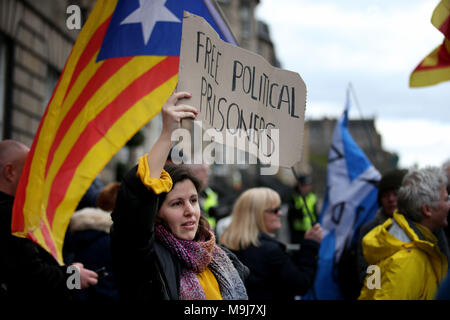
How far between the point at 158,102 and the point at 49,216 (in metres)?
1.02

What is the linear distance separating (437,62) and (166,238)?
2076 millimetres

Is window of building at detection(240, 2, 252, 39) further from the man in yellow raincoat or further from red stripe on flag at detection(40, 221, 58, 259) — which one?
red stripe on flag at detection(40, 221, 58, 259)

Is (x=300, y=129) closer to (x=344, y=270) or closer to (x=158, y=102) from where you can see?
(x=158, y=102)

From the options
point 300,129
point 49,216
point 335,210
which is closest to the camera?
point 300,129

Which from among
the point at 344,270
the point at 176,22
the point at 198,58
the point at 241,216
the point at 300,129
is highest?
the point at 176,22

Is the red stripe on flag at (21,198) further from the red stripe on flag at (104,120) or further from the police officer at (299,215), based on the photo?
the police officer at (299,215)

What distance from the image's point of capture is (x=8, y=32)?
9180 millimetres

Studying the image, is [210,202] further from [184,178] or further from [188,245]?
[188,245]

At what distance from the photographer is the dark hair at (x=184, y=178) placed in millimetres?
2547

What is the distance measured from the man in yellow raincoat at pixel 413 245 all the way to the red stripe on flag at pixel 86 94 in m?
1.97

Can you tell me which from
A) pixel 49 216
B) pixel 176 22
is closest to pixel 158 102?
pixel 176 22

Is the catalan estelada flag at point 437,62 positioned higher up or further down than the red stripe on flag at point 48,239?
higher up

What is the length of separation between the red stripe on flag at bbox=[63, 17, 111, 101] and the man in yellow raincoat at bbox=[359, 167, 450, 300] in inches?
82.9

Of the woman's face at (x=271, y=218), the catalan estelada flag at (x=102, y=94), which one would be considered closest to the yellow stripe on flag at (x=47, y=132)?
the catalan estelada flag at (x=102, y=94)
